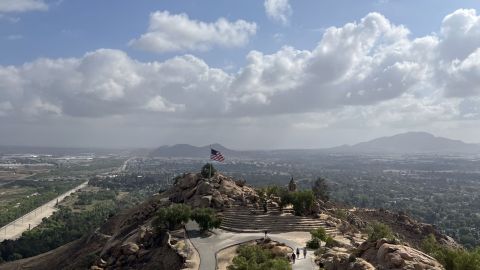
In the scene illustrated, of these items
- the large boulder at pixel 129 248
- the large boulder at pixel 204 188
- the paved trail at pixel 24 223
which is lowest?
the paved trail at pixel 24 223

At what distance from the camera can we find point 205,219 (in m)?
59.2

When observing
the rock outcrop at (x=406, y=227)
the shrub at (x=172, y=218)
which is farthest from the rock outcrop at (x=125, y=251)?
the rock outcrop at (x=406, y=227)

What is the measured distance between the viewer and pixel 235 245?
53.4 m

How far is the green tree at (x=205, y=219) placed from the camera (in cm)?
5919

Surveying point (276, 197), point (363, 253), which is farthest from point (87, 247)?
point (363, 253)

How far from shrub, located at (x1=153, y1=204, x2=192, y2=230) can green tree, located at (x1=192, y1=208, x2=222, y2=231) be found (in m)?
1.17

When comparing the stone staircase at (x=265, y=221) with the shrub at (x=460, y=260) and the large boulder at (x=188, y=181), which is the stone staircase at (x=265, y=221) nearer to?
the large boulder at (x=188, y=181)

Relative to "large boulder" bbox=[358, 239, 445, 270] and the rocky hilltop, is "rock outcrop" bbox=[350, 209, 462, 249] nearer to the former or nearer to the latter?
the rocky hilltop

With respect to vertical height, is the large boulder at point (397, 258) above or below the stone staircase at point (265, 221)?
above

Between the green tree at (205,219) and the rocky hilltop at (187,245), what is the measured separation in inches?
118

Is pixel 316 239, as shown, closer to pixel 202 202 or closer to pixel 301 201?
pixel 301 201

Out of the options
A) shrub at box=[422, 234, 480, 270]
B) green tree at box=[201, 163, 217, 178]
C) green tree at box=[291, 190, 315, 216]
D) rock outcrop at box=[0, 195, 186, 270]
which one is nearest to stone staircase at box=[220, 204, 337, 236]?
green tree at box=[291, 190, 315, 216]

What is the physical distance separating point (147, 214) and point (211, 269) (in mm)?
32480

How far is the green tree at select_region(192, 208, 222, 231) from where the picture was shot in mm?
59188
